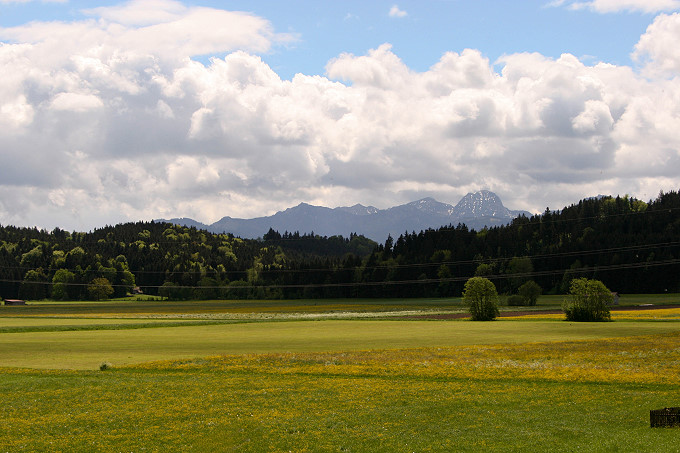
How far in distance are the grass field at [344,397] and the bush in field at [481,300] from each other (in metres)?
44.1

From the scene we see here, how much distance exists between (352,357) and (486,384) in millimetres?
13770

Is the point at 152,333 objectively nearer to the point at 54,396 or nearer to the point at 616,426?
the point at 54,396

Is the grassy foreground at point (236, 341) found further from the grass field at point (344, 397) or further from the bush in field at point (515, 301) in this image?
the bush in field at point (515, 301)

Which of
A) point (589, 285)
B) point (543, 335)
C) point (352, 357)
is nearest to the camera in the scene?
point (352, 357)

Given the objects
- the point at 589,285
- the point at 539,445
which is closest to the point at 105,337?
the point at 539,445

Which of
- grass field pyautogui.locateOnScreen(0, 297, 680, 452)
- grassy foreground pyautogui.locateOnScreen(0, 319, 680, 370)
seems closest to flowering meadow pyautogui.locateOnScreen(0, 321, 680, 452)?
grass field pyautogui.locateOnScreen(0, 297, 680, 452)

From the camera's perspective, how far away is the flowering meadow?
22.1m

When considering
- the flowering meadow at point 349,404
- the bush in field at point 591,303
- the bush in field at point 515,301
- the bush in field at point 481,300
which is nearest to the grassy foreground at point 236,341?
the flowering meadow at point 349,404

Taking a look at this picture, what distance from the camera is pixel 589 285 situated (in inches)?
3578

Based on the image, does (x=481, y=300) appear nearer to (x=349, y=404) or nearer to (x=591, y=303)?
(x=591, y=303)

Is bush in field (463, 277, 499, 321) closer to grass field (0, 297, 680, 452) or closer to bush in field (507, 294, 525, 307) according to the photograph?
grass field (0, 297, 680, 452)

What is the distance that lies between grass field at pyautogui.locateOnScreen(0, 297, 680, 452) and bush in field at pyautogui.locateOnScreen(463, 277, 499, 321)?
44.1m

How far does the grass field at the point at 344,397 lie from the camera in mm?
22281

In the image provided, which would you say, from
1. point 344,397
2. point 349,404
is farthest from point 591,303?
point 349,404
